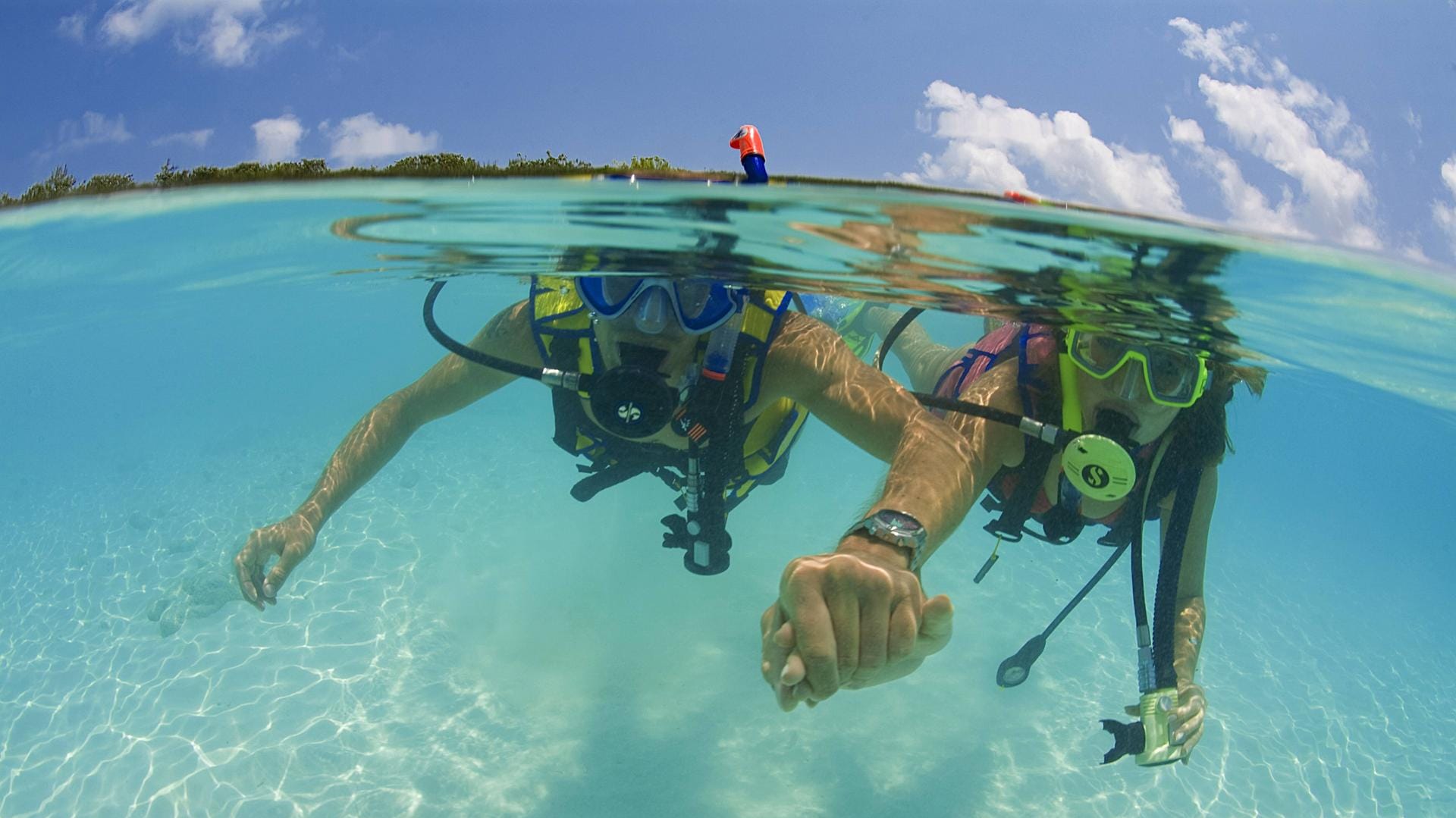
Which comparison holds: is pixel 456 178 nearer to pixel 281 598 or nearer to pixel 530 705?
pixel 530 705

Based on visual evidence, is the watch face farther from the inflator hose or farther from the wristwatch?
the inflator hose

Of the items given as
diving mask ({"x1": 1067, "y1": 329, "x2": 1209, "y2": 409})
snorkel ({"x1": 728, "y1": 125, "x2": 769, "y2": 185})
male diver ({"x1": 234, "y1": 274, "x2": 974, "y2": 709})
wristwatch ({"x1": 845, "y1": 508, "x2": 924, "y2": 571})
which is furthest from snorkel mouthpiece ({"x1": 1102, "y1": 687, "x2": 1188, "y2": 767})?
snorkel ({"x1": 728, "y1": 125, "x2": 769, "y2": 185})

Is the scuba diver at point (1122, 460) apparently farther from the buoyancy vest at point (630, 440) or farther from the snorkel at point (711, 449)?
the snorkel at point (711, 449)

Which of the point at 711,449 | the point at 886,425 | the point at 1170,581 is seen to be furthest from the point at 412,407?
the point at 1170,581

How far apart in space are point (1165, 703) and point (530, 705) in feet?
19.5

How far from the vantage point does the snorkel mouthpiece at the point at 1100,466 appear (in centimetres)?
405

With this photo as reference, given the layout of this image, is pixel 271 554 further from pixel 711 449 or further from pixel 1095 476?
pixel 1095 476

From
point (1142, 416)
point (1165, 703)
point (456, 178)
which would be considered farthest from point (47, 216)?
point (1165, 703)

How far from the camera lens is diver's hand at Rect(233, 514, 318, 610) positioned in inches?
198

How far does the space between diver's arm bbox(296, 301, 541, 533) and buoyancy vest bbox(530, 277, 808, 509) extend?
343mm

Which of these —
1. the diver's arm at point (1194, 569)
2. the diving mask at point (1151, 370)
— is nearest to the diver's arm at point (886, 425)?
the diving mask at point (1151, 370)

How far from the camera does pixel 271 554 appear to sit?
5.25 metres

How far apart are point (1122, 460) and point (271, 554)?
5.92m

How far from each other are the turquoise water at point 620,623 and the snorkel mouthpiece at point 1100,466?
1316 millimetres
